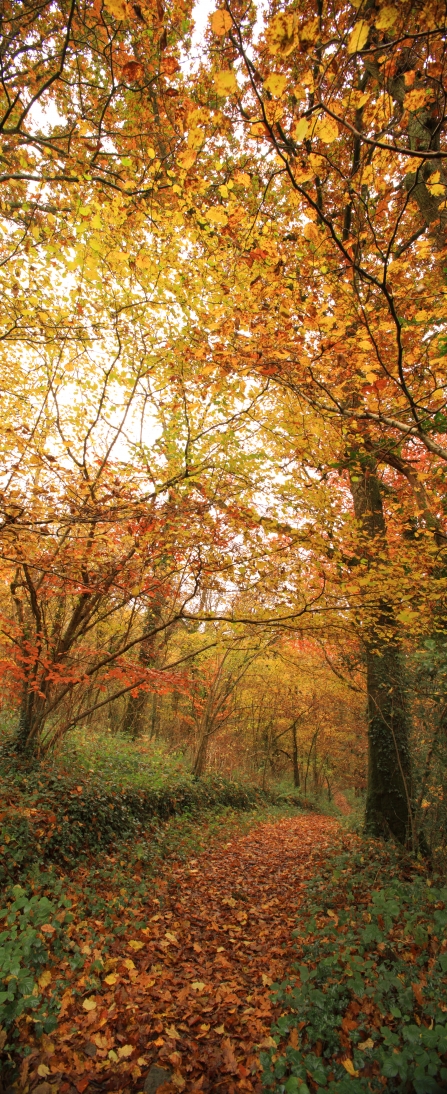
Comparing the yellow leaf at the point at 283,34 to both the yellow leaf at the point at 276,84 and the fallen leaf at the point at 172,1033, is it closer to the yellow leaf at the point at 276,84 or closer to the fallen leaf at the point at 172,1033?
the yellow leaf at the point at 276,84

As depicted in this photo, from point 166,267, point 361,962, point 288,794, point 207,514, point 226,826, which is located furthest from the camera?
point 288,794

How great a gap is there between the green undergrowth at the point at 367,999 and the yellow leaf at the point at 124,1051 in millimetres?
887

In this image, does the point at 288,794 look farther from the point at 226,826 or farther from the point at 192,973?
the point at 192,973

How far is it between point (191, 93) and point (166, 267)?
81.6 inches

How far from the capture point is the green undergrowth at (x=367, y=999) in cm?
256

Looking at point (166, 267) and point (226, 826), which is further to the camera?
point (226, 826)

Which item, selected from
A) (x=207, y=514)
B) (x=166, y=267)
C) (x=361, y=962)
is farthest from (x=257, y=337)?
(x=361, y=962)

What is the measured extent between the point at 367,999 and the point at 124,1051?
1639 millimetres

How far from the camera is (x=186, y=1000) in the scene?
3.64 metres

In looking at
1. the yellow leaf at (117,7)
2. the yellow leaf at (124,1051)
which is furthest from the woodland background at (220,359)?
the yellow leaf at (124,1051)

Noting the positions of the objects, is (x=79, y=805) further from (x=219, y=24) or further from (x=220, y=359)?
(x=219, y=24)

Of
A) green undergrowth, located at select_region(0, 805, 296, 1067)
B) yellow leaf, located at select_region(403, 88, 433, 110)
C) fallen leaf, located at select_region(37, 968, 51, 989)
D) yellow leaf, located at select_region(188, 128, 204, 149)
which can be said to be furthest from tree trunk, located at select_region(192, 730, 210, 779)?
yellow leaf, located at select_region(403, 88, 433, 110)

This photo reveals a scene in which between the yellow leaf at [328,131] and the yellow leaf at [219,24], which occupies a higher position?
the yellow leaf at [219,24]

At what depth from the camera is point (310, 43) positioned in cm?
220
